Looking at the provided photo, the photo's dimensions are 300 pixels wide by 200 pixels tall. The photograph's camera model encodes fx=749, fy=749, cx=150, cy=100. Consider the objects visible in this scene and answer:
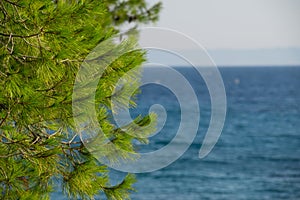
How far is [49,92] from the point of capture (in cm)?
485

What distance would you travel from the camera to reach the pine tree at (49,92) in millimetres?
4543

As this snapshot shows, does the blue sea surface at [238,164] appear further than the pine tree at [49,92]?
Yes

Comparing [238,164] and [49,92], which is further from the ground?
[49,92]

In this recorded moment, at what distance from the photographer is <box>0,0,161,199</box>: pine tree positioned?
4543 mm

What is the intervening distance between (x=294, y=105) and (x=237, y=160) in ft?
101

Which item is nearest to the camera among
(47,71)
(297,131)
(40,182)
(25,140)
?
(47,71)

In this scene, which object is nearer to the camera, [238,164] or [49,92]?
[49,92]

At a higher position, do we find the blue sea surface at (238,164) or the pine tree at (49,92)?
the pine tree at (49,92)

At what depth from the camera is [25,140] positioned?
4.93 metres

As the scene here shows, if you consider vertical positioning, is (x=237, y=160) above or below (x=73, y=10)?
below

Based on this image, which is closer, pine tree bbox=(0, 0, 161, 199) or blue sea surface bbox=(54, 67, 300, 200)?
pine tree bbox=(0, 0, 161, 199)

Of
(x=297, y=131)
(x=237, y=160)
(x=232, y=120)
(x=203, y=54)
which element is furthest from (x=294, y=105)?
(x=203, y=54)

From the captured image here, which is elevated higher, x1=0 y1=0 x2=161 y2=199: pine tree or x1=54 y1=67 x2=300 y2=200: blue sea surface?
x1=0 y1=0 x2=161 y2=199: pine tree

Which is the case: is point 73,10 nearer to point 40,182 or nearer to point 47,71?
point 47,71
